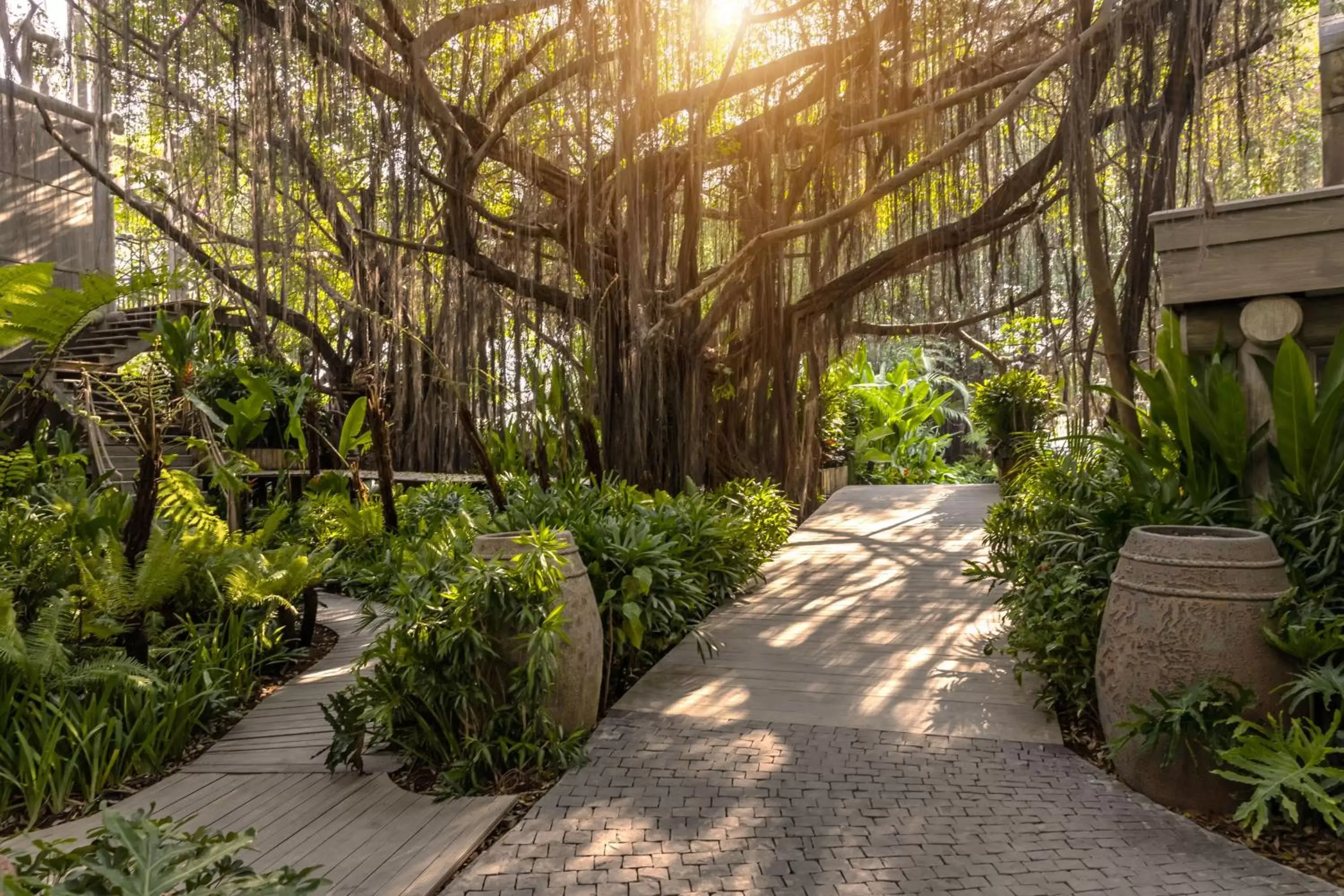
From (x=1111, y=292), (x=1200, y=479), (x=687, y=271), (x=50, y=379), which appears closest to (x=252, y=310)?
(x=50, y=379)

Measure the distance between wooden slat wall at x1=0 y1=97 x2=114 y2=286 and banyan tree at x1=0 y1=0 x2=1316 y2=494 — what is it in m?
3.42

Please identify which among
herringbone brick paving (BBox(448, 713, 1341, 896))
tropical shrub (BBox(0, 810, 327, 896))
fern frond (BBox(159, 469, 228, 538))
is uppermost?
fern frond (BBox(159, 469, 228, 538))

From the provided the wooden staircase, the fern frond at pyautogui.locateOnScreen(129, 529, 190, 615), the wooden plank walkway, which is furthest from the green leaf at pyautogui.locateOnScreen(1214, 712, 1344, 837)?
the wooden staircase

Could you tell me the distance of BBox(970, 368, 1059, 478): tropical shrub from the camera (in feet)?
39.5

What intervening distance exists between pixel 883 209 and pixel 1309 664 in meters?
5.50

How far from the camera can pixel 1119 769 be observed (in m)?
3.08

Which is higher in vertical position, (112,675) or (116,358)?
(116,358)

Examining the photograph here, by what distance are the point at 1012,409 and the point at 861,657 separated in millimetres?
8533

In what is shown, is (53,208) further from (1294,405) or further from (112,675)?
(1294,405)

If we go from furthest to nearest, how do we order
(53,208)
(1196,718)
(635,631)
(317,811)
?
(53,208) < (635,631) < (317,811) < (1196,718)

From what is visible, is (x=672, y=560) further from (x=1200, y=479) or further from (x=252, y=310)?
(x=252, y=310)

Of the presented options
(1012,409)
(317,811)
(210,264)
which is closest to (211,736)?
(317,811)

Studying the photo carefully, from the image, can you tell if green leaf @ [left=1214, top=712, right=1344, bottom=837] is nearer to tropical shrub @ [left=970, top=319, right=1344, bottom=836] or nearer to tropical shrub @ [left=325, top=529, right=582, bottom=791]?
tropical shrub @ [left=970, top=319, right=1344, bottom=836]

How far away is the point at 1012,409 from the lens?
39.6 ft
